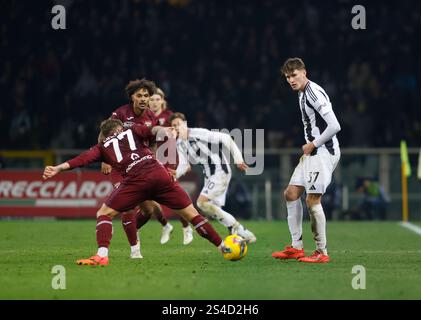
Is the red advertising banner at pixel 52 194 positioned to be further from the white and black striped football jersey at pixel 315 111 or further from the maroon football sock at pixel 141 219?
the white and black striped football jersey at pixel 315 111

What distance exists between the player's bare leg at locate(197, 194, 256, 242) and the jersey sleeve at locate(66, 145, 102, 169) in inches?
159

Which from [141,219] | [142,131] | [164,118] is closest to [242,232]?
[141,219]

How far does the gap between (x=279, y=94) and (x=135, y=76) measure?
12.6 ft

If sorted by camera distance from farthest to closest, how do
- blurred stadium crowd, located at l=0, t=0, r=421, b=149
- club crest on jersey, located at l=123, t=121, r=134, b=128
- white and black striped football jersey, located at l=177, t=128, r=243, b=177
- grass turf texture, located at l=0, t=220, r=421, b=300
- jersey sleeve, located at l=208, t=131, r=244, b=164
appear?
1. blurred stadium crowd, located at l=0, t=0, r=421, b=149
2. white and black striped football jersey, located at l=177, t=128, r=243, b=177
3. jersey sleeve, located at l=208, t=131, r=244, b=164
4. club crest on jersey, located at l=123, t=121, r=134, b=128
5. grass turf texture, located at l=0, t=220, r=421, b=300

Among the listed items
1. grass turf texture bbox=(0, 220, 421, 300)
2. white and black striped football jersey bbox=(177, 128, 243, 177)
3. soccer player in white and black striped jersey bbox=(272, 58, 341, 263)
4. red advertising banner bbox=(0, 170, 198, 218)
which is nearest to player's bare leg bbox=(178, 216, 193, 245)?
grass turf texture bbox=(0, 220, 421, 300)

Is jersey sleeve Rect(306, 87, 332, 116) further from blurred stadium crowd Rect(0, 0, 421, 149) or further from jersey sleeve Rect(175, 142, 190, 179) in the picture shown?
blurred stadium crowd Rect(0, 0, 421, 149)

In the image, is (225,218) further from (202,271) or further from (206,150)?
(202,271)

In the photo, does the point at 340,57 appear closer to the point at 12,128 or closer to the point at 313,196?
the point at 12,128

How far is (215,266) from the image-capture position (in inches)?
426

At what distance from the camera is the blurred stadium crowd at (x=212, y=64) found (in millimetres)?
24670

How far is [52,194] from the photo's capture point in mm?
22344

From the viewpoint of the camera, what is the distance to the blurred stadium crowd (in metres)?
24.7

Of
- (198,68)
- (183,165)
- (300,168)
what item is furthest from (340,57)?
(300,168)
